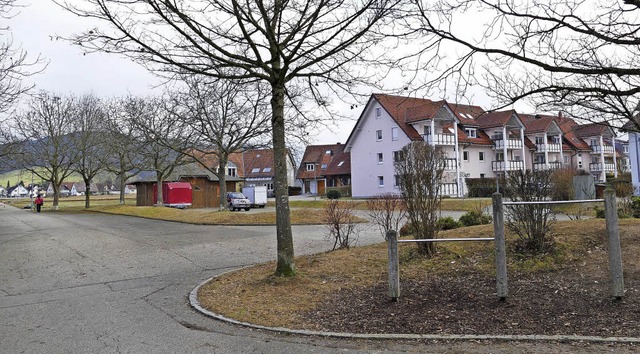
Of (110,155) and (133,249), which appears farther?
(110,155)

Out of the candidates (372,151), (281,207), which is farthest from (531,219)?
(372,151)

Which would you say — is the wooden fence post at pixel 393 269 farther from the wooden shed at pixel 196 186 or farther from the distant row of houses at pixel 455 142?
the wooden shed at pixel 196 186

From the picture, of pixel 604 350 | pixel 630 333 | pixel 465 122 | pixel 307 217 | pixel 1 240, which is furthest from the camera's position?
pixel 465 122

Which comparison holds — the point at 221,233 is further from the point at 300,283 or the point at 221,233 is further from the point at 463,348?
the point at 463,348

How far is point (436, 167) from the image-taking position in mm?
9062

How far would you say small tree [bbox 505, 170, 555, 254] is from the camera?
307 inches

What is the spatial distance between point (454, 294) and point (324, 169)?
201ft

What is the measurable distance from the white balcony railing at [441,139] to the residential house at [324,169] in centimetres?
1603

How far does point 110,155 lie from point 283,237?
39.9m

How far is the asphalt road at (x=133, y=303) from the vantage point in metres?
4.99

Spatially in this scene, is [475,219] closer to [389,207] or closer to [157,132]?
[389,207]

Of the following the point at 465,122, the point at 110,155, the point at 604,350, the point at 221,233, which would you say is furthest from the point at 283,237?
the point at 465,122

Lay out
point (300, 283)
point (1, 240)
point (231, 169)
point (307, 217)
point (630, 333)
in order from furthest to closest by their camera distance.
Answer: point (231, 169) → point (307, 217) → point (1, 240) → point (300, 283) → point (630, 333)

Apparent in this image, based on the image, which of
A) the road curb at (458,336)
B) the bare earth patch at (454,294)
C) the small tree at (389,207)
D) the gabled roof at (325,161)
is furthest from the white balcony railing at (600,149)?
the road curb at (458,336)
